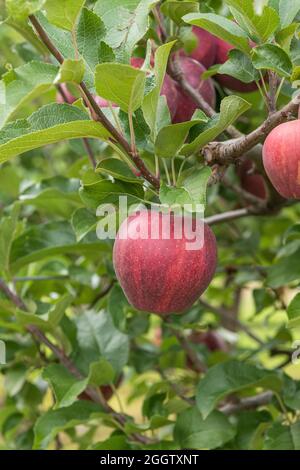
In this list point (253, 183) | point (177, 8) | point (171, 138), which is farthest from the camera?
point (253, 183)

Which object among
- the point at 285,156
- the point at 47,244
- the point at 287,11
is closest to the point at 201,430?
the point at 47,244

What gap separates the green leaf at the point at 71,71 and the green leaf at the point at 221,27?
0.19 metres

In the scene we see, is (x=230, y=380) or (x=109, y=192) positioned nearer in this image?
(x=109, y=192)

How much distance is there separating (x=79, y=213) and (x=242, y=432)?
26.5 inches

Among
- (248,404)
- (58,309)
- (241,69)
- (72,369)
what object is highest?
(241,69)

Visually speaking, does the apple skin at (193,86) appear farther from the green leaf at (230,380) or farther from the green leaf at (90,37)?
the green leaf at (230,380)

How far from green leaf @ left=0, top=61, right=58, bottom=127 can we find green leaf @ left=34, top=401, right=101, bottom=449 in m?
0.76

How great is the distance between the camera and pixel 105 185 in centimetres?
108

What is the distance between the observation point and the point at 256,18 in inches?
38.9

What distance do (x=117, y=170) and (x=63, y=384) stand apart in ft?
1.79

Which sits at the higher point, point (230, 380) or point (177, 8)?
point (177, 8)

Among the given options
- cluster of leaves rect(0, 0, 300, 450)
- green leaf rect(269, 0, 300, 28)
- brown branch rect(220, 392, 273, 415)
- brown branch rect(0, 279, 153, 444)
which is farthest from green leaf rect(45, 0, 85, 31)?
brown branch rect(220, 392, 273, 415)

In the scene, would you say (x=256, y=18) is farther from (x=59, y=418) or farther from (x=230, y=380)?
(x=59, y=418)

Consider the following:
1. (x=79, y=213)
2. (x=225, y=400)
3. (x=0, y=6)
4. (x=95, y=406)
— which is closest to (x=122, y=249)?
(x=79, y=213)
